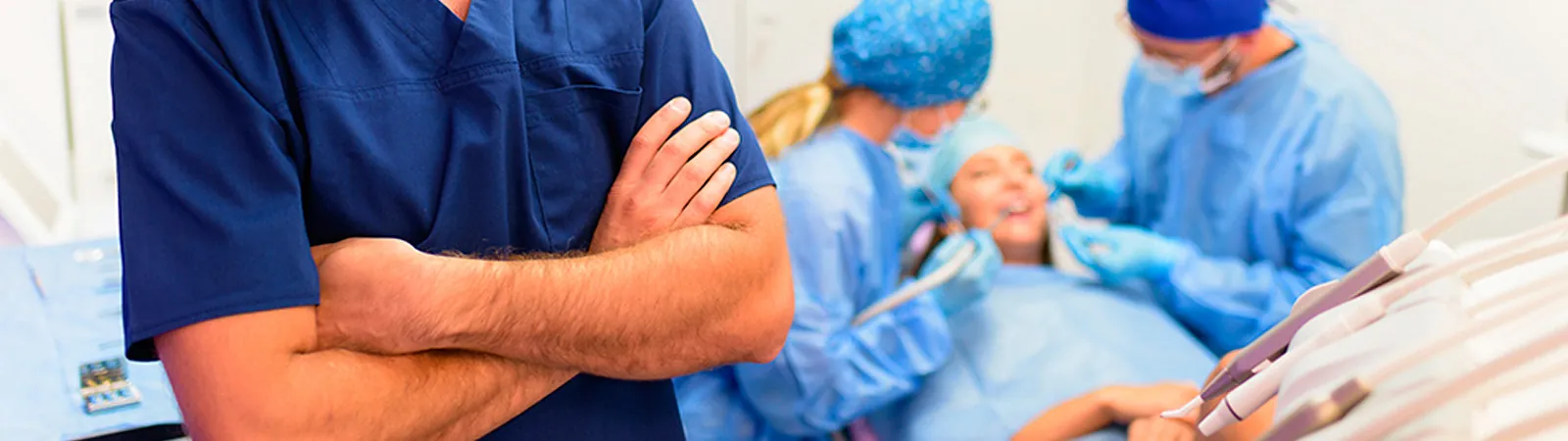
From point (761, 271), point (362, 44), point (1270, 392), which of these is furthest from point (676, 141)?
point (1270, 392)

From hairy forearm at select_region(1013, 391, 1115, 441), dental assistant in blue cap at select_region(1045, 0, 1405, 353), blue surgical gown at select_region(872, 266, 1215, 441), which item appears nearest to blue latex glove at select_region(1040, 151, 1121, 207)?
dental assistant in blue cap at select_region(1045, 0, 1405, 353)

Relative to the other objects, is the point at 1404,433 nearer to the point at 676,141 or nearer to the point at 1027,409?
the point at 676,141

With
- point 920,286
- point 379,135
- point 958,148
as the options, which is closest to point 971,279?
point 920,286

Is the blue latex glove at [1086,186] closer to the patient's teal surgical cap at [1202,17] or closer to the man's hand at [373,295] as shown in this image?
the patient's teal surgical cap at [1202,17]

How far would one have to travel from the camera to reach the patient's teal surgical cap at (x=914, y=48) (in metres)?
2.14

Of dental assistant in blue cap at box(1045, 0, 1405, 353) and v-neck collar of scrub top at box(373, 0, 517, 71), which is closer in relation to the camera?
v-neck collar of scrub top at box(373, 0, 517, 71)

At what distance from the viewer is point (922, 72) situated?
7.07 ft

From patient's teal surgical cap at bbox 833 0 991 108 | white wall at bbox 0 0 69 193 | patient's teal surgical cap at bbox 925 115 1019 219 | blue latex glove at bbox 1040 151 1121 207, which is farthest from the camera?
blue latex glove at bbox 1040 151 1121 207

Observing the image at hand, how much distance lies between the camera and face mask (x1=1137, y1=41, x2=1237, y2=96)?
7.77 feet

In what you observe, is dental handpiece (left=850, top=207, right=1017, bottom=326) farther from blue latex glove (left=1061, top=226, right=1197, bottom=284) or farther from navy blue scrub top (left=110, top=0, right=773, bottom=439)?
navy blue scrub top (left=110, top=0, right=773, bottom=439)

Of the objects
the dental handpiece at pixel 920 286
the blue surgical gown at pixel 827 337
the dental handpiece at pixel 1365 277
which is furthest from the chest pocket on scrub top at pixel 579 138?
the dental handpiece at pixel 920 286

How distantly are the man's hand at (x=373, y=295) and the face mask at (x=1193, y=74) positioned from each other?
175 centimetres

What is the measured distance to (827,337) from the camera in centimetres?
202

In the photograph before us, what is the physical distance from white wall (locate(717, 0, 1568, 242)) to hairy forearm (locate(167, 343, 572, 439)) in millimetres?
2154
